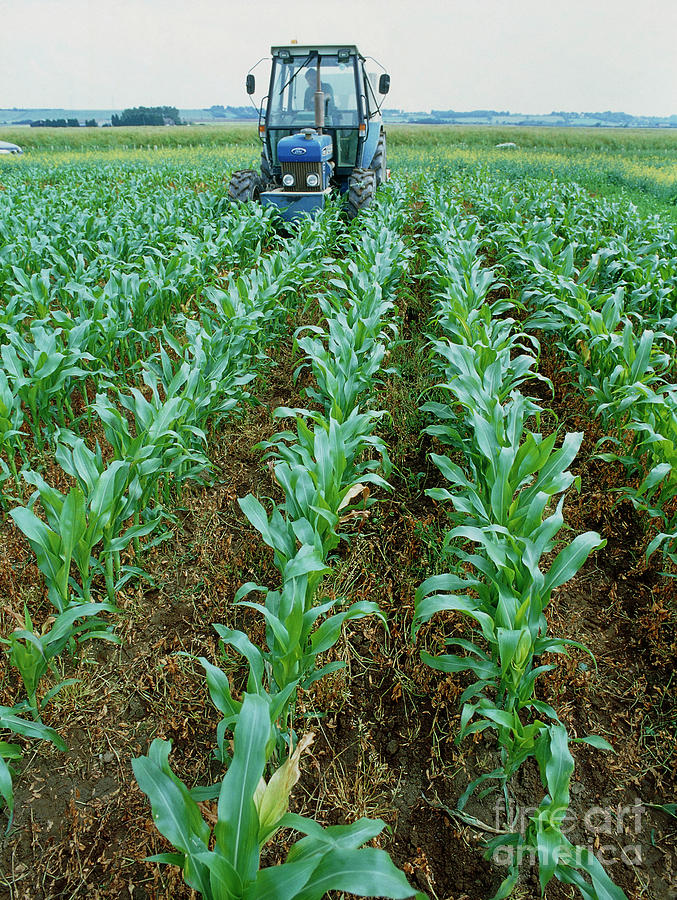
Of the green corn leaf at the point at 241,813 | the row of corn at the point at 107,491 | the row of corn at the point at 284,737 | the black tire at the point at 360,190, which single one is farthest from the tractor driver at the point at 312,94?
the green corn leaf at the point at 241,813

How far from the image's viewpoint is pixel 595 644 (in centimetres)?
218

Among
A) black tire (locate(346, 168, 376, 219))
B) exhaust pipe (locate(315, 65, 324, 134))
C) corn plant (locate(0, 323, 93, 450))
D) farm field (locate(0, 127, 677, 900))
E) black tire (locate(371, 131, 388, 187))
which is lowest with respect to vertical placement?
farm field (locate(0, 127, 677, 900))

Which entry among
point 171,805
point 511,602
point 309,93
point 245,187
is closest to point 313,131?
point 309,93

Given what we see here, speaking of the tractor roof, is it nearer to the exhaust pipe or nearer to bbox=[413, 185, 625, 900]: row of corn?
the exhaust pipe

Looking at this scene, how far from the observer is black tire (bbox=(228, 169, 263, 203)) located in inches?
304

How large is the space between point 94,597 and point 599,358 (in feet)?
10.3

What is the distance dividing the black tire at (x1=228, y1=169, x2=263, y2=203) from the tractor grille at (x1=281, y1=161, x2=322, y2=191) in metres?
0.86

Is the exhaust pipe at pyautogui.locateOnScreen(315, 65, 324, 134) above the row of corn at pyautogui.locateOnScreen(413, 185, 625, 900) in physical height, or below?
above

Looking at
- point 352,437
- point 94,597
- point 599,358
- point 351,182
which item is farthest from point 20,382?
point 351,182

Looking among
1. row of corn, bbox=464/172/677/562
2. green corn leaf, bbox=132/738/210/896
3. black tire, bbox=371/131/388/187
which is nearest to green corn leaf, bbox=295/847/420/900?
green corn leaf, bbox=132/738/210/896

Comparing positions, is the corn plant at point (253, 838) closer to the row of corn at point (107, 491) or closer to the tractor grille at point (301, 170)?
the row of corn at point (107, 491)

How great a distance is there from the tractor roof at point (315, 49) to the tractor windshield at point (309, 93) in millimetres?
78

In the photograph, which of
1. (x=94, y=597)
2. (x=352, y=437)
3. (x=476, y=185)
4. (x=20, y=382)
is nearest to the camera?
(x=94, y=597)

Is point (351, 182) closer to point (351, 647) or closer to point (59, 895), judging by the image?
point (351, 647)
